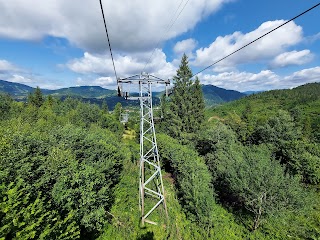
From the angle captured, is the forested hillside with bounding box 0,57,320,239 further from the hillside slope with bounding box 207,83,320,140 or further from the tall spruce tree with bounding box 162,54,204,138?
the hillside slope with bounding box 207,83,320,140

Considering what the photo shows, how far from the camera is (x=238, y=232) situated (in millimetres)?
16547

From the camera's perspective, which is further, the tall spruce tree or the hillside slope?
the hillside slope

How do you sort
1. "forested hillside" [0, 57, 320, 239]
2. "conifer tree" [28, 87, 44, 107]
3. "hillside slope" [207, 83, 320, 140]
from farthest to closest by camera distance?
"hillside slope" [207, 83, 320, 140]
"conifer tree" [28, 87, 44, 107]
"forested hillside" [0, 57, 320, 239]

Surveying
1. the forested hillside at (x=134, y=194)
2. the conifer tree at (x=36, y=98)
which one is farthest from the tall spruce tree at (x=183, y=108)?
the conifer tree at (x=36, y=98)

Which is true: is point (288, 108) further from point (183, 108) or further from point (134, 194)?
point (134, 194)

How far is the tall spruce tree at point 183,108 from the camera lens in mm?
36562

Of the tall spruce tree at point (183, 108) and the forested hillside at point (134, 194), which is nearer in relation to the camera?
the forested hillside at point (134, 194)

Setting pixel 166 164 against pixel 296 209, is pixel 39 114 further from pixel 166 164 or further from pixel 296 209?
pixel 296 209

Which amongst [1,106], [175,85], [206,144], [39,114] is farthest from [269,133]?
[1,106]

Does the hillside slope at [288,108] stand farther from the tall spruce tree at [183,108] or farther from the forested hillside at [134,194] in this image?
the forested hillside at [134,194]

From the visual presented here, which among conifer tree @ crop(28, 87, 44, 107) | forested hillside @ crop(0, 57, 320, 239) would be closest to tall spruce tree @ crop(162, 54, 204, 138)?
forested hillside @ crop(0, 57, 320, 239)

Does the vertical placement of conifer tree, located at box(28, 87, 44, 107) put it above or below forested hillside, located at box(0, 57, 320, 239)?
above

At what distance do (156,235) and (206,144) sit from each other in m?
21.9

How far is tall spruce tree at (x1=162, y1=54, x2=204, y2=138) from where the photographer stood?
36562 millimetres
